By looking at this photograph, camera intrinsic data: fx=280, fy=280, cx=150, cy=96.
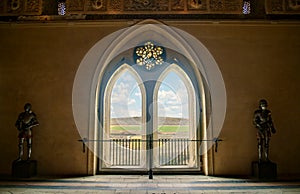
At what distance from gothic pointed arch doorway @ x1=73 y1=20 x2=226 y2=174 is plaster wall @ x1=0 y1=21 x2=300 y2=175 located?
0.18 meters

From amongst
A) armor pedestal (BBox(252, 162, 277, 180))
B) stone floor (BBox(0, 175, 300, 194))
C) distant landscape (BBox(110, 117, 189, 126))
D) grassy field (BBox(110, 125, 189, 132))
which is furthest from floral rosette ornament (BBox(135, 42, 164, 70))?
armor pedestal (BBox(252, 162, 277, 180))

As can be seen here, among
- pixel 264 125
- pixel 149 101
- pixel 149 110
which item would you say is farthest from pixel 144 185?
pixel 264 125

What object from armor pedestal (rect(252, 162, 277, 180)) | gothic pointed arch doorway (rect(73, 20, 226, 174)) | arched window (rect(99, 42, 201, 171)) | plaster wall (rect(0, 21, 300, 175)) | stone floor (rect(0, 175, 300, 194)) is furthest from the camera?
arched window (rect(99, 42, 201, 171))

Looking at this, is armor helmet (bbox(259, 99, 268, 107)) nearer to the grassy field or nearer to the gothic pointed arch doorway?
the gothic pointed arch doorway

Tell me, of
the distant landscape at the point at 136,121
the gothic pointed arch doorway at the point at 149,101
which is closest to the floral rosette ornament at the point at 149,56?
the gothic pointed arch doorway at the point at 149,101

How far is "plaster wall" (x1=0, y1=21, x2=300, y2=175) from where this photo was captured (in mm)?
5109

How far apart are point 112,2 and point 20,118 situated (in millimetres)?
2802

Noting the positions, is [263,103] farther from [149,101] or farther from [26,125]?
[26,125]

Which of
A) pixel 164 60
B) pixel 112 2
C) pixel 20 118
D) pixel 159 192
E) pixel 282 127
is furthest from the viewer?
pixel 164 60

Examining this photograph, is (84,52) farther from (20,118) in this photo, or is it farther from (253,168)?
(253,168)

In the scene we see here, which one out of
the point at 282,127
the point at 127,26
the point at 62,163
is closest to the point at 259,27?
the point at 282,127

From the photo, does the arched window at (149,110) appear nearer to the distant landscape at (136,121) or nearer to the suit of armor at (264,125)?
the distant landscape at (136,121)

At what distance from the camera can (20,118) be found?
484cm

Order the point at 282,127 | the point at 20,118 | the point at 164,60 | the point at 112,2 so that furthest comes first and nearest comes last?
the point at 164,60
the point at 112,2
the point at 282,127
the point at 20,118
